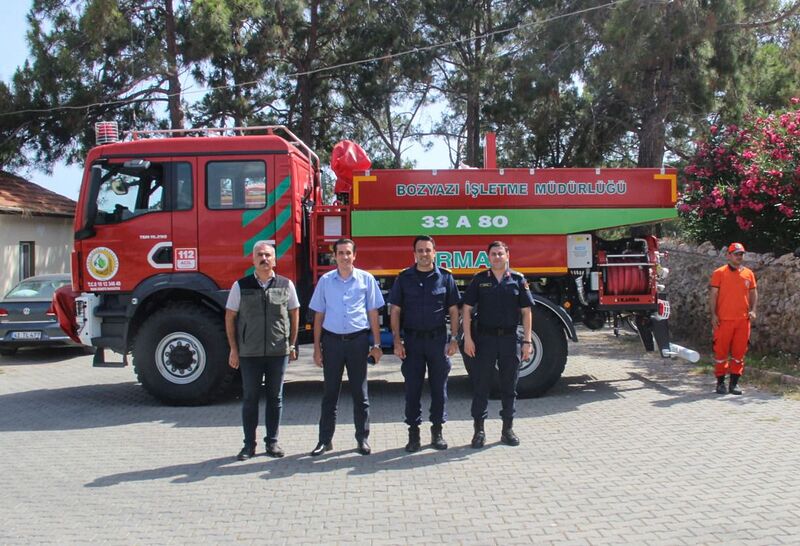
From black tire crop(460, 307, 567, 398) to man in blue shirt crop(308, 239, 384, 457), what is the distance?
2234 mm

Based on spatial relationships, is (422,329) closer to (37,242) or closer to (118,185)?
(118,185)

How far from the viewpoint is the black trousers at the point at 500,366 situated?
243 inches

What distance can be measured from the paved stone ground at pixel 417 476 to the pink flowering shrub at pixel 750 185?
3263 mm

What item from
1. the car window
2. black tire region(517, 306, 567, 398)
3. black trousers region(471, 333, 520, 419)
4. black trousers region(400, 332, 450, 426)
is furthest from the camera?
the car window

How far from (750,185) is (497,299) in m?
5.82

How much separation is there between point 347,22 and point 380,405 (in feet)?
43.1

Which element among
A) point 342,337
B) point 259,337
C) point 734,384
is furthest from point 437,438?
point 734,384

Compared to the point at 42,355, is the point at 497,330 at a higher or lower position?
higher

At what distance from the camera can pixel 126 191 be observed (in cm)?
801

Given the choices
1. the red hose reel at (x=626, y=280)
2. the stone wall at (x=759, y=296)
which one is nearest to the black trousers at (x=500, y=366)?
the red hose reel at (x=626, y=280)

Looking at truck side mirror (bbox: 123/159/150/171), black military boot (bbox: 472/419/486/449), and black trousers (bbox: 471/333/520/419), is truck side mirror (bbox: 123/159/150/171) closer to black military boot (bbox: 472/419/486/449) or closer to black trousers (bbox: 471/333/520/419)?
black trousers (bbox: 471/333/520/419)

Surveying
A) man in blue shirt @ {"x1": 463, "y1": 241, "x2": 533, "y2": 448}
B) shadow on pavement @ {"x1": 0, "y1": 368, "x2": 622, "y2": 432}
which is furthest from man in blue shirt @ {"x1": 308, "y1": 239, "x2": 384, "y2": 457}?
shadow on pavement @ {"x1": 0, "y1": 368, "x2": 622, "y2": 432}

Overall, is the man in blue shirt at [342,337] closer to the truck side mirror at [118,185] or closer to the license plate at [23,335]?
the truck side mirror at [118,185]

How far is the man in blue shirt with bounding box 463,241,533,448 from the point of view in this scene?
6.13 meters
